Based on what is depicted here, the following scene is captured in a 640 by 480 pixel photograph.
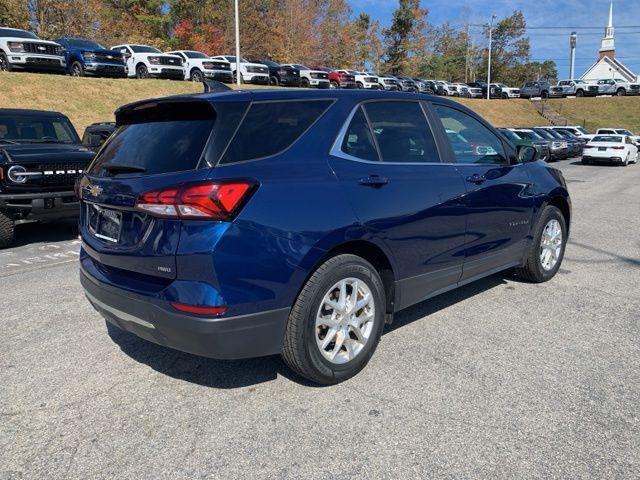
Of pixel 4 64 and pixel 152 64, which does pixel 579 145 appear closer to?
pixel 152 64

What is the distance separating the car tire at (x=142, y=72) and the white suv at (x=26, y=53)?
15.5ft

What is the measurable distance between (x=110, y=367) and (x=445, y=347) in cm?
236

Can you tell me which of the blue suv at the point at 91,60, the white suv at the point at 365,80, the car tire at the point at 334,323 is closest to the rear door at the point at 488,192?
the car tire at the point at 334,323

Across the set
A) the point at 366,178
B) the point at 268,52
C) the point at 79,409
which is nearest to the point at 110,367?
the point at 79,409

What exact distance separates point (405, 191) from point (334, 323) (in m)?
Answer: 1.04

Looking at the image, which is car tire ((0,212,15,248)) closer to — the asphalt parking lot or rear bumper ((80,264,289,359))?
the asphalt parking lot

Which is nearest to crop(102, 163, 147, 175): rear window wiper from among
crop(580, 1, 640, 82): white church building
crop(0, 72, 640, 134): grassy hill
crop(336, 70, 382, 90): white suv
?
crop(0, 72, 640, 134): grassy hill

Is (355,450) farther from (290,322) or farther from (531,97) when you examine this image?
(531,97)

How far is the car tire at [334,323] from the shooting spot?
3.07m

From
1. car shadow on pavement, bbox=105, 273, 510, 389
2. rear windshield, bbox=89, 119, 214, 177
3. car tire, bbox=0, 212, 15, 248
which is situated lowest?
car shadow on pavement, bbox=105, 273, 510, 389

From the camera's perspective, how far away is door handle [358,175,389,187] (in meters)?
3.37

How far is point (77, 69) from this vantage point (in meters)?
24.4

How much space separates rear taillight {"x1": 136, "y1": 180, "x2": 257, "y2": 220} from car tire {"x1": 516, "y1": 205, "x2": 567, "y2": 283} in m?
3.41

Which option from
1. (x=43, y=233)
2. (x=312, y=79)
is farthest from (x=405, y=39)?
(x=43, y=233)
